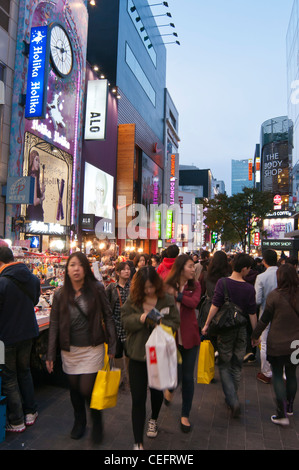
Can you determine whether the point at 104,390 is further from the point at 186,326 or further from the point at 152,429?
the point at 186,326

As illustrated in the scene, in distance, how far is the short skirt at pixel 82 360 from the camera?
332 centimetres

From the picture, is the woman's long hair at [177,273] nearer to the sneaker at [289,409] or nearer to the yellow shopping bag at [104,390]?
the yellow shopping bag at [104,390]

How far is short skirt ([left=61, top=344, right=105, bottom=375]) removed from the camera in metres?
3.32

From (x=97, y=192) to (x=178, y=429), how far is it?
729 inches

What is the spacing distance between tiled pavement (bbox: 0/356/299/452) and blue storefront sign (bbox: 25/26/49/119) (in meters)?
10.6

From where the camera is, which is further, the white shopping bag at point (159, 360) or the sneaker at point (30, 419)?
the sneaker at point (30, 419)

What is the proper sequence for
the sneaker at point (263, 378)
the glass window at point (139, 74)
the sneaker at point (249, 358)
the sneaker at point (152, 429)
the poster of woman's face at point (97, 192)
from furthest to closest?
the glass window at point (139, 74) → the poster of woman's face at point (97, 192) → the sneaker at point (249, 358) → the sneaker at point (263, 378) → the sneaker at point (152, 429)

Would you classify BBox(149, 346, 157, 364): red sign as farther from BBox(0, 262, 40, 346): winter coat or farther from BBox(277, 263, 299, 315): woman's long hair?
BBox(277, 263, 299, 315): woman's long hair

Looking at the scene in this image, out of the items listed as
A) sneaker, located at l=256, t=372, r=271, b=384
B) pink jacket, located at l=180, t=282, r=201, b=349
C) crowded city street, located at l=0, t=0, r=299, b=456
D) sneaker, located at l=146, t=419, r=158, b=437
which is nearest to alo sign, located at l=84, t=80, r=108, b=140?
crowded city street, located at l=0, t=0, r=299, b=456

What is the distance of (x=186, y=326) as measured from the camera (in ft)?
12.5

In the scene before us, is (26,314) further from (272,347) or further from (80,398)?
(272,347)

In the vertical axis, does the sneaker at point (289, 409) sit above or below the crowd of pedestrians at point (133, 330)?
below

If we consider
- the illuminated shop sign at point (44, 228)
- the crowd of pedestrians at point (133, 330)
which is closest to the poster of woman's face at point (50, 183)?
the illuminated shop sign at point (44, 228)
